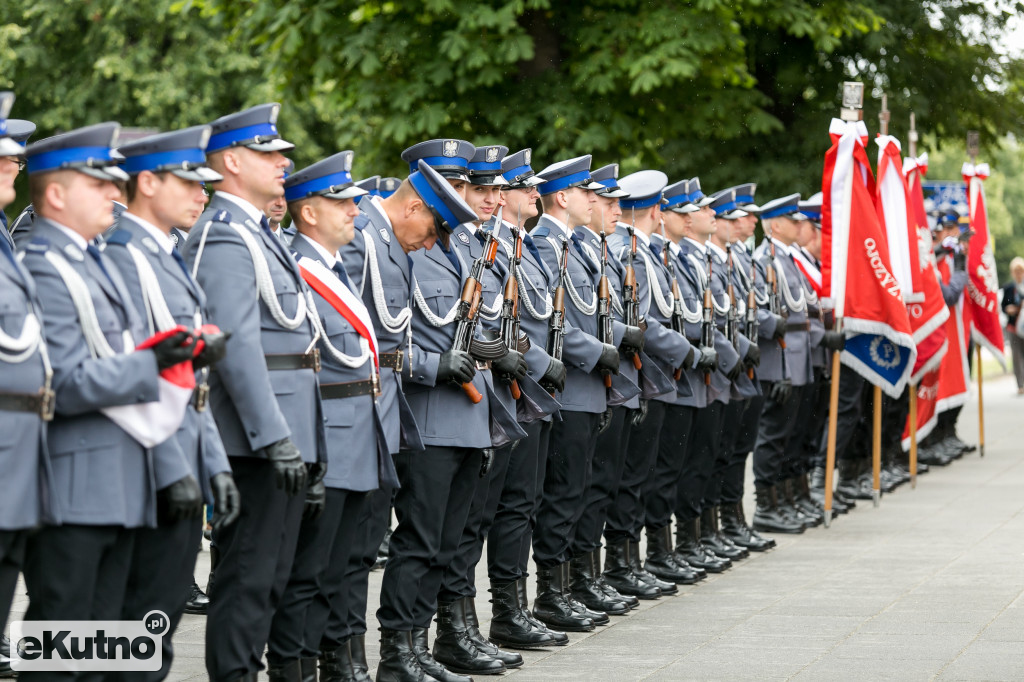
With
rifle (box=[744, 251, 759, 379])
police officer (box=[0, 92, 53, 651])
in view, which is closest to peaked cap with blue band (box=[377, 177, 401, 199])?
rifle (box=[744, 251, 759, 379])

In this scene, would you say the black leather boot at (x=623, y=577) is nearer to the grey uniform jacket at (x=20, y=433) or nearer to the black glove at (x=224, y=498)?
the black glove at (x=224, y=498)

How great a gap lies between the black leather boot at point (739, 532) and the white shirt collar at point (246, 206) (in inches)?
221

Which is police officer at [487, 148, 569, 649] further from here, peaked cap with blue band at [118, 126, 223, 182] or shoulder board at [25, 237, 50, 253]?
shoulder board at [25, 237, 50, 253]

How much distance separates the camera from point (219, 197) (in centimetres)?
501

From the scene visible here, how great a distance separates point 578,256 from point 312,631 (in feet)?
9.35

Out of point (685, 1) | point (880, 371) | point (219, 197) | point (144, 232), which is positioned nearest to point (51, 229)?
point (144, 232)

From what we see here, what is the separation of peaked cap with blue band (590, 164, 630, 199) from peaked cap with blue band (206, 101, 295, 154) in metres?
3.04

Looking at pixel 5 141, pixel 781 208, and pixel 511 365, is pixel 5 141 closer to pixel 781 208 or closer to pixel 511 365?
pixel 511 365

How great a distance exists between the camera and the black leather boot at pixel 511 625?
691 cm

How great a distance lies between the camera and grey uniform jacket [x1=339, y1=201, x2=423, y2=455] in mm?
5719

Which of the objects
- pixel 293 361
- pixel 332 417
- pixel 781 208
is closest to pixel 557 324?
pixel 332 417

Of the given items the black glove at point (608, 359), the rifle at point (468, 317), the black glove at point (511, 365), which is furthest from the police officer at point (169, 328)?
the black glove at point (608, 359)

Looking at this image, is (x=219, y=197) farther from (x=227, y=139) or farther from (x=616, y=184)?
(x=616, y=184)
